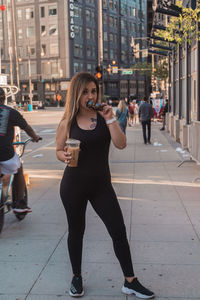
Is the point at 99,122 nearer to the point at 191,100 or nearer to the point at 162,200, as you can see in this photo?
the point at 162,200

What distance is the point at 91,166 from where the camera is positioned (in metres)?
3.56

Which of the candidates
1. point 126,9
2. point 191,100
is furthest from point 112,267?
point 126,9

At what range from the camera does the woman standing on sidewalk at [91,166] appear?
3.54 m

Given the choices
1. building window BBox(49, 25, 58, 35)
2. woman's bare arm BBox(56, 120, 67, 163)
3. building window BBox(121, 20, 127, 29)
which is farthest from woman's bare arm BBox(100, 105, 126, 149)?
building window BBox(121, 20, 127, 29)

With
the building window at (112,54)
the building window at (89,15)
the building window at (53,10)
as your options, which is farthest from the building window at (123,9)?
the building window at (53,10)

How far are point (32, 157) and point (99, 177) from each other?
33.8ft

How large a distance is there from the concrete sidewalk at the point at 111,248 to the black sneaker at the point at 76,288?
78 millimetres

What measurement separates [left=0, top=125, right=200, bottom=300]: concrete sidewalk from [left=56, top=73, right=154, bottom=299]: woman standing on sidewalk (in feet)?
1.22

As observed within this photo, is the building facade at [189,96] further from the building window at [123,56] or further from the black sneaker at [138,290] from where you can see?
the building window at [123,56]

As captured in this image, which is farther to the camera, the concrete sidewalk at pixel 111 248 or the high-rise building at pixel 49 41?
the high-rise building at pixel 49 41

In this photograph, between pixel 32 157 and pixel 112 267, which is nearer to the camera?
pixel 112 267

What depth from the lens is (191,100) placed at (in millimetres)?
14445

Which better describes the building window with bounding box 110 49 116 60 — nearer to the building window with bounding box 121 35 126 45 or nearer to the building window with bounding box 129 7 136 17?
the building window with bounding box 121 35 126 45

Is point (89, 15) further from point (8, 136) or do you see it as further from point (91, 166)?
point (91, 166)
